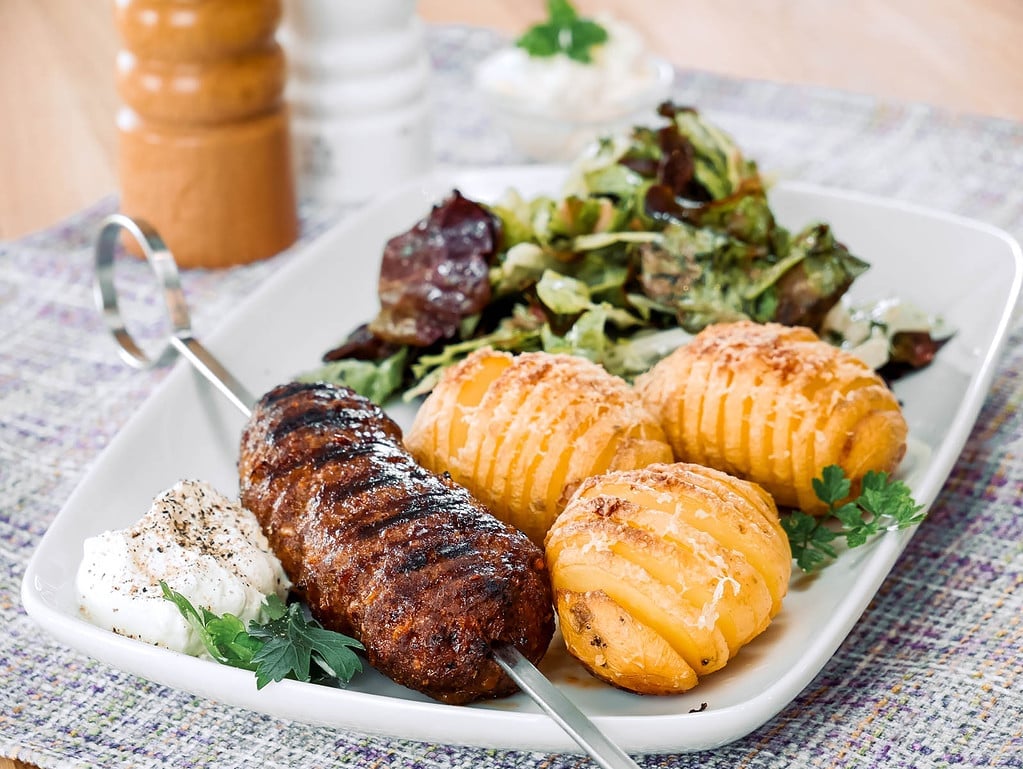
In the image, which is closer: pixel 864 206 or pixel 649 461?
pixel 649 461

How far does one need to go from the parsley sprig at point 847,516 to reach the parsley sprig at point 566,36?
2549mm

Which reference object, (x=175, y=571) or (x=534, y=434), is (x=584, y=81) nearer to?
(x=534, y=434)

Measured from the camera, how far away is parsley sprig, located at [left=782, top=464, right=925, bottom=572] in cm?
245

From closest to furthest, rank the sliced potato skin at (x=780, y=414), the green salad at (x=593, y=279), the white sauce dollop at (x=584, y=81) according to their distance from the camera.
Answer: the sliced potato skin at (x=780, y=414)
the green salad at (x=593, y=279)
the white sauce dollop at (x=584, y=81)

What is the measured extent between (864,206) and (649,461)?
5.16ft

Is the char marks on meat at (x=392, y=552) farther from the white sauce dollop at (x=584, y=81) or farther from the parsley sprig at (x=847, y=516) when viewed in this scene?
the white sauce dollop at (x=584, y=81)

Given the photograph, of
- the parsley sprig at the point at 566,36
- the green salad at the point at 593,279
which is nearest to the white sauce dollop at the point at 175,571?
the green salad at the point at 593,279

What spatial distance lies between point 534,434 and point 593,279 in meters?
1.06

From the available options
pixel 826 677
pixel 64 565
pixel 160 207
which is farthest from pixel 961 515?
pixel 160 207

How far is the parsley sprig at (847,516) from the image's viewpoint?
2451mm

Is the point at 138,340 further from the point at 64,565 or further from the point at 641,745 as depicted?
the point at 641,745

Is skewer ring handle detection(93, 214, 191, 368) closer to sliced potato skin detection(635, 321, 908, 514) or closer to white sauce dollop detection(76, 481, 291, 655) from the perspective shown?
white sauce dollop detection(76, 481, 291, 655)

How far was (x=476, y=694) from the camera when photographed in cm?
210

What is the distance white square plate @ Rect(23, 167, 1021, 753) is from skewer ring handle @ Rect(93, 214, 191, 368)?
0.14 m
